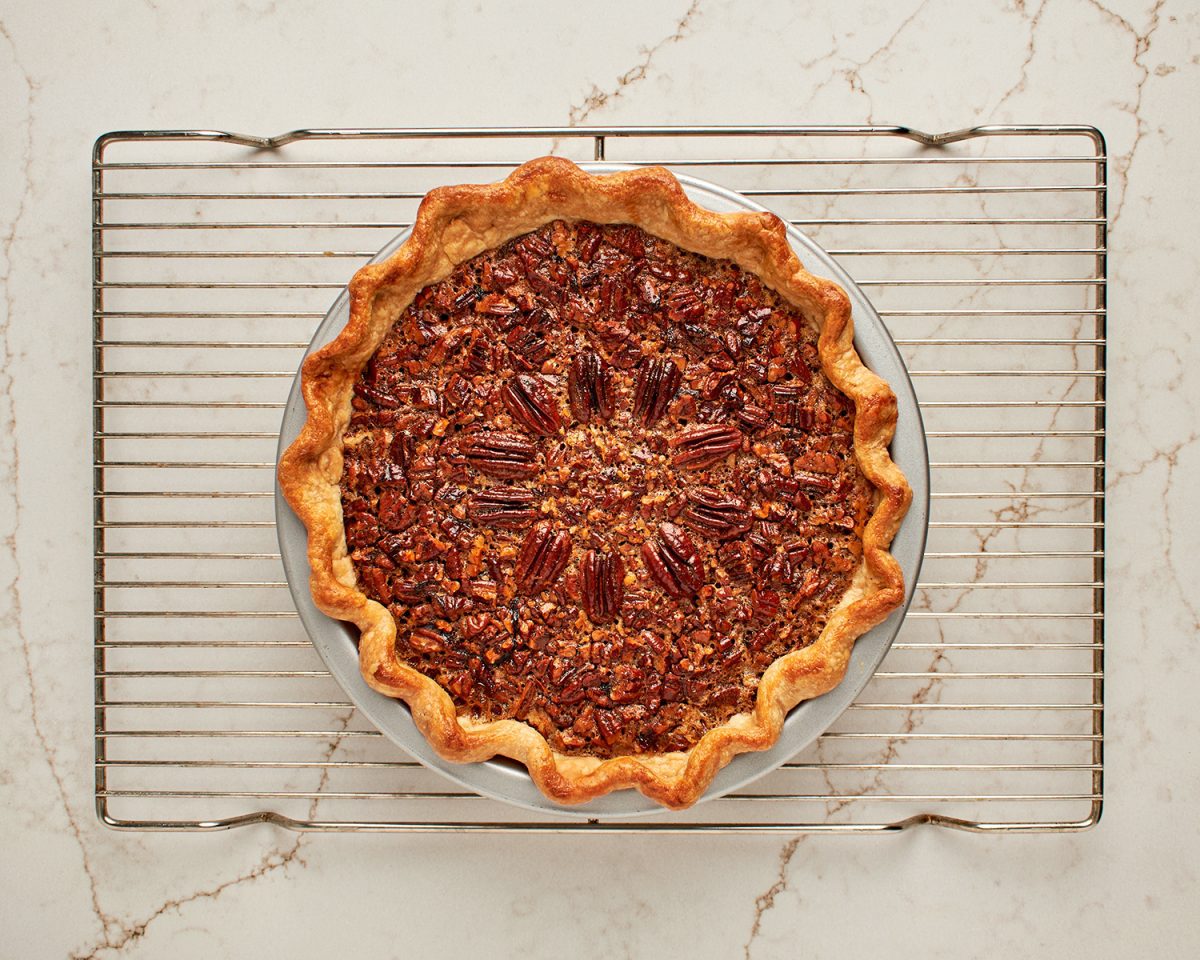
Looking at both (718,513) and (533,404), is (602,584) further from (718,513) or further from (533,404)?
(533,404)

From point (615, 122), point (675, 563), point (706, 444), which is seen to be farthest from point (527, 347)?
point (615, 122)

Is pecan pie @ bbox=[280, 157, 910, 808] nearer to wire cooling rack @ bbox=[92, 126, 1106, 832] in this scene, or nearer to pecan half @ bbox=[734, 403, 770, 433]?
pecan half @ bbox=[734, 403, 770, 433]

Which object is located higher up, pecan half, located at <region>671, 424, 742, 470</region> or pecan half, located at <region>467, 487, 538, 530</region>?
pecan half, located at <region>671, 424, 742, 470</region>

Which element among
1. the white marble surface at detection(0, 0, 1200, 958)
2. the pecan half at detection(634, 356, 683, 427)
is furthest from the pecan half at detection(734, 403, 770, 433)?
the white marble surface at detection(0, 0, 1200, 958)

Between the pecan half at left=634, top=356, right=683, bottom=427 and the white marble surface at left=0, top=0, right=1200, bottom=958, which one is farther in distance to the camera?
the white marble surface at left=0, top=0, right=1200, bottom=958

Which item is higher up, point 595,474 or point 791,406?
point 791,406

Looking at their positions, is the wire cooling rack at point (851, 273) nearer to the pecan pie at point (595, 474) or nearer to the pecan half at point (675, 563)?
the pecan pie at point (595, 474)
